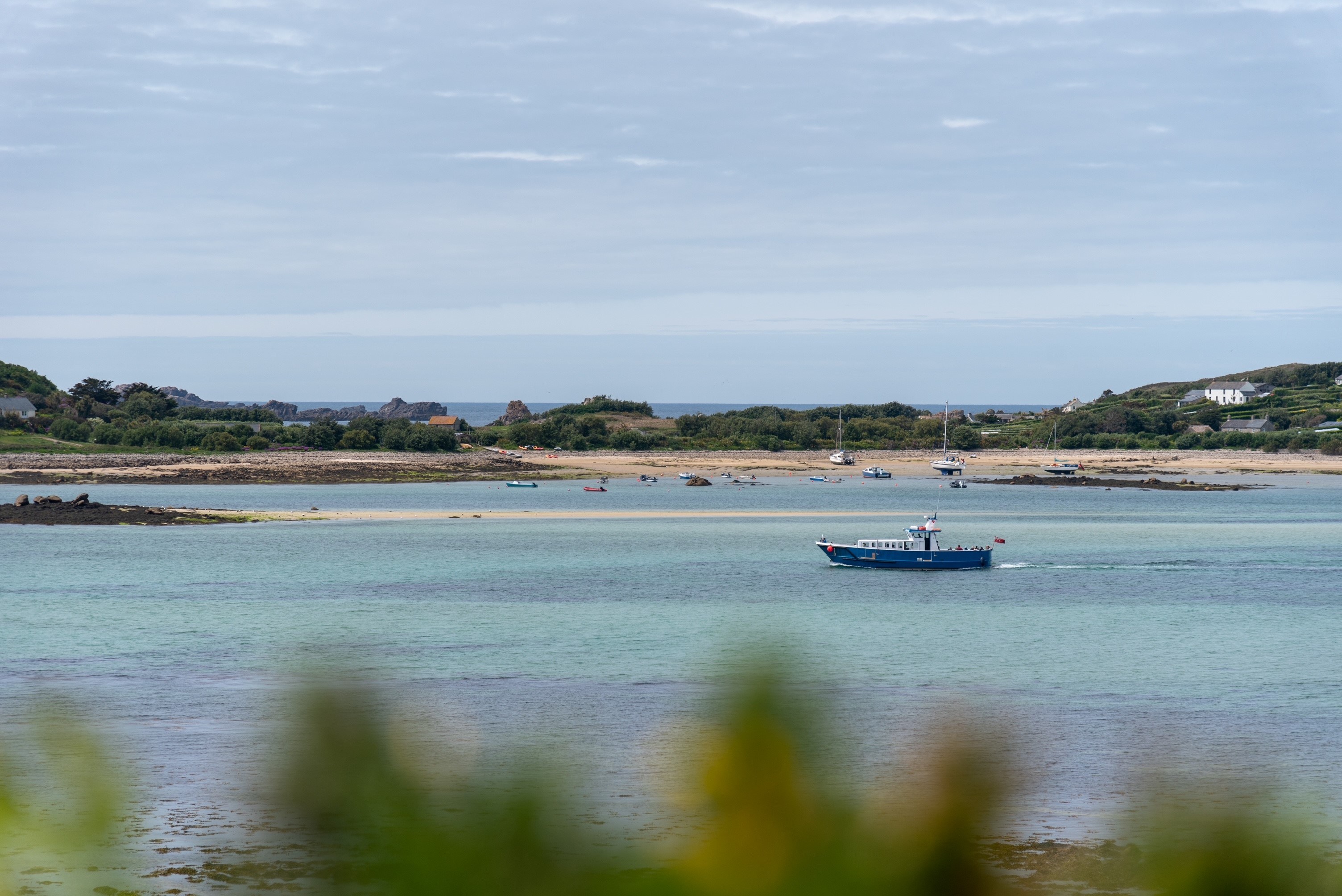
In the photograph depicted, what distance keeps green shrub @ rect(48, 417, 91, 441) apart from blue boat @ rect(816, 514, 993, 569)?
9840 centimetres

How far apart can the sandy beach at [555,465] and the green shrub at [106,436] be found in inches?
276

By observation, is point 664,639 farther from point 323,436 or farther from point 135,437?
point 323,436

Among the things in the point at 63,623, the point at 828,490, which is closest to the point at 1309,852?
the point at 63,623

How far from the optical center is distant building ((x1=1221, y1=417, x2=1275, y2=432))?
172 meters

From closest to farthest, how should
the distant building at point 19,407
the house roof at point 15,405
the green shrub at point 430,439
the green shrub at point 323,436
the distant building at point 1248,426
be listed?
1. the distant building at point 19,407
2. the house roof at point 15,405
3. the green shrub at point 323,436
4. the green shrub at point 430,439
5. the distant building at point 1248,426

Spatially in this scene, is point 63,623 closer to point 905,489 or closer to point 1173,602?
point 1173,602

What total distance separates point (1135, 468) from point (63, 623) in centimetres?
12851

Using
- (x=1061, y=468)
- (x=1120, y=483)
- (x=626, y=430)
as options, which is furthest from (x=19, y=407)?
(x=1120, y=483)

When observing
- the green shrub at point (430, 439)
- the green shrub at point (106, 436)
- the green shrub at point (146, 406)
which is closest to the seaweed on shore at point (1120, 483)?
the green shrub at point (430, 439)

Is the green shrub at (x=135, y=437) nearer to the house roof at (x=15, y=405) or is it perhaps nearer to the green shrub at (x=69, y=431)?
the green shrub at (x=69, y=431)

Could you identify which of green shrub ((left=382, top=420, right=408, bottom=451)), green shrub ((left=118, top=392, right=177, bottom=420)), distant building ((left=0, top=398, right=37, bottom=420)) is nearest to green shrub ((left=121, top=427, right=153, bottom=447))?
distant building ((left=0, top=398, right=37, bottom=420))

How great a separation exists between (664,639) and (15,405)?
119762 mm

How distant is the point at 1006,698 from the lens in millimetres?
26719

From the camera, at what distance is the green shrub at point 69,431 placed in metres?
127
